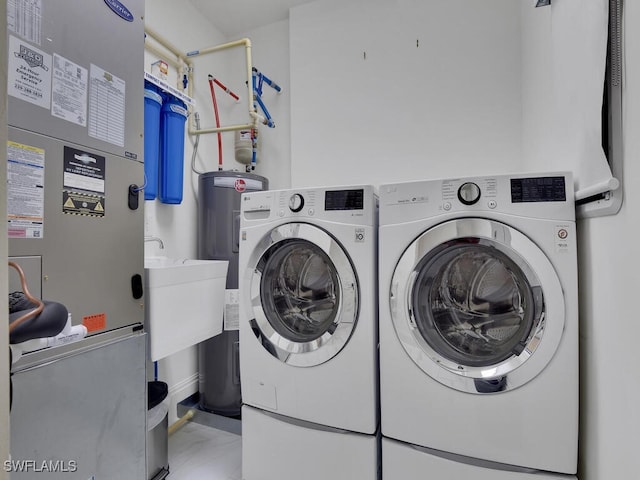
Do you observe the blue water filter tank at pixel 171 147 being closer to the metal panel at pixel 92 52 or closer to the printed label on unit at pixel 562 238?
the metal panel at pixel 92 52

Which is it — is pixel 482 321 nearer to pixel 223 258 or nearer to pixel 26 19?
pixel 223 258

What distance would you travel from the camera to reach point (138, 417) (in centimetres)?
109

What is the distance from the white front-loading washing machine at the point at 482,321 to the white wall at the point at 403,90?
95cm

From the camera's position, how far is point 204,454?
1.57m

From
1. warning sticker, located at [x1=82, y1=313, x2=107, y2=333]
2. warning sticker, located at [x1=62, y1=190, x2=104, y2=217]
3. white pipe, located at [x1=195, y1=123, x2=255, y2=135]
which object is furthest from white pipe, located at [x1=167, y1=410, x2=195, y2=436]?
white pipe, located at [x1=195, y1=123, x2=255, y2=135]

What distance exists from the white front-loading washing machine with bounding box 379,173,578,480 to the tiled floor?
0.82 meters

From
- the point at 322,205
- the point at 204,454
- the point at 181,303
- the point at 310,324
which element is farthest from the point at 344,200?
the point at 204,454

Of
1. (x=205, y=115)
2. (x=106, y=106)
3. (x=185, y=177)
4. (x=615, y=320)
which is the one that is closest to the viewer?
(x=615, y=320)

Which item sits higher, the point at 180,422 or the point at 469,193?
the point at 469,193

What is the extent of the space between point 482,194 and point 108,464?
57.5 inches

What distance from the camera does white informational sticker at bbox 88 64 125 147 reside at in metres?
0.94

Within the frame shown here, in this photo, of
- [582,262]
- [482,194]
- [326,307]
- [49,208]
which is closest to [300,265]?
[326,307]

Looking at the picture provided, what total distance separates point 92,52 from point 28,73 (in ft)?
0.71

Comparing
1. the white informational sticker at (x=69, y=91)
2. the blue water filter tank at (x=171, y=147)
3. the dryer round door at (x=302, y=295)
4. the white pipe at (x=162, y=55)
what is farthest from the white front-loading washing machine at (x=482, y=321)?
the white pipe at (x=162, y=55)
